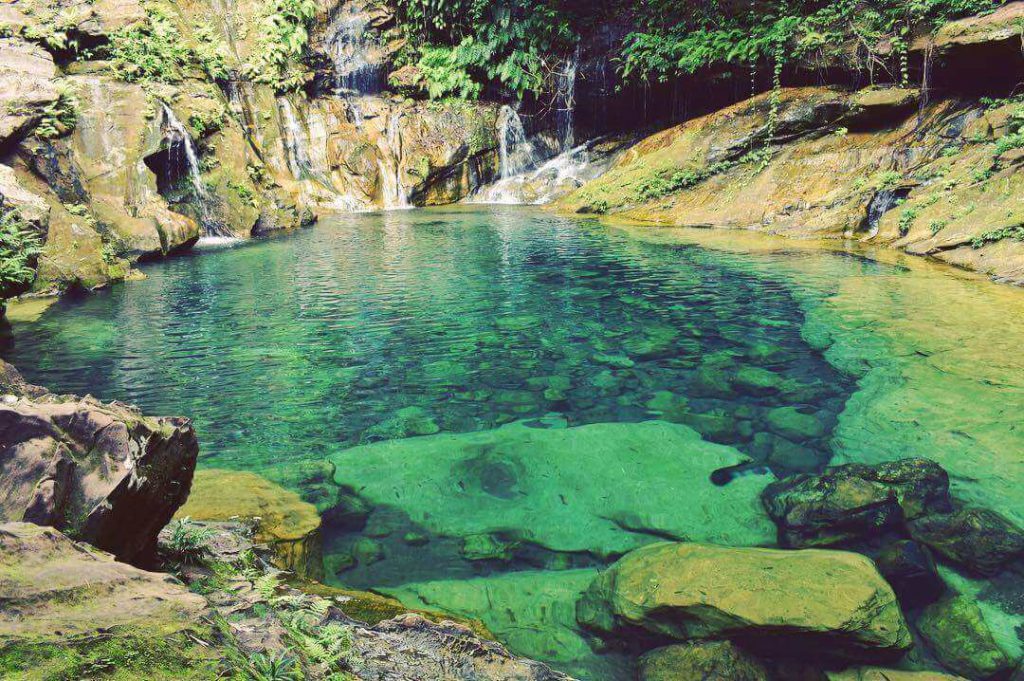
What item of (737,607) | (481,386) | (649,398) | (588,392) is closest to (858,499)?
(737,607)

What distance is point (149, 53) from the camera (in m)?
16.7

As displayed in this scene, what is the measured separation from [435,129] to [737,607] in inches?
955

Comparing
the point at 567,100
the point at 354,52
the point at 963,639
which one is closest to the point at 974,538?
the point at 963,639

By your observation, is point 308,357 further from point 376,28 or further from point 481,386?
point 376,28

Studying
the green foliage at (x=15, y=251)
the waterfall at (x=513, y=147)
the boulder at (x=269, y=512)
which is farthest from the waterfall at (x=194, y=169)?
the boulder at (x=269, y=512)

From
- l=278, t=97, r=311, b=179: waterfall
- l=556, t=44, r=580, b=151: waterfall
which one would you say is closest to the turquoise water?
l=278, t=97, r=311, b=179: waterfall

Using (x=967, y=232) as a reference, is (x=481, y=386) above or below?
below

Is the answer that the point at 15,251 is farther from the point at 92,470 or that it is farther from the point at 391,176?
the point at 391,176

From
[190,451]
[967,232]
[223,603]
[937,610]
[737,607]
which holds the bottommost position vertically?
[937,610]

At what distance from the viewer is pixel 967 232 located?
10078 millimetres

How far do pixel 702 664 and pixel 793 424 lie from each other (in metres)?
2.88

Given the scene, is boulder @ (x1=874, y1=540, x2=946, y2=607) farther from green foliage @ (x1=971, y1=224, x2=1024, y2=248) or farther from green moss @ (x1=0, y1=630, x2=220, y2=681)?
green foliage @ (x1=971, y1=224, x2=1024, y2=248)

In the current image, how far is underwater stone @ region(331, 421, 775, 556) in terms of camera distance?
12.1 feet

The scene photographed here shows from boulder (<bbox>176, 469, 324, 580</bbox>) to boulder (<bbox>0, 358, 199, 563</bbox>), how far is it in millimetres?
853
